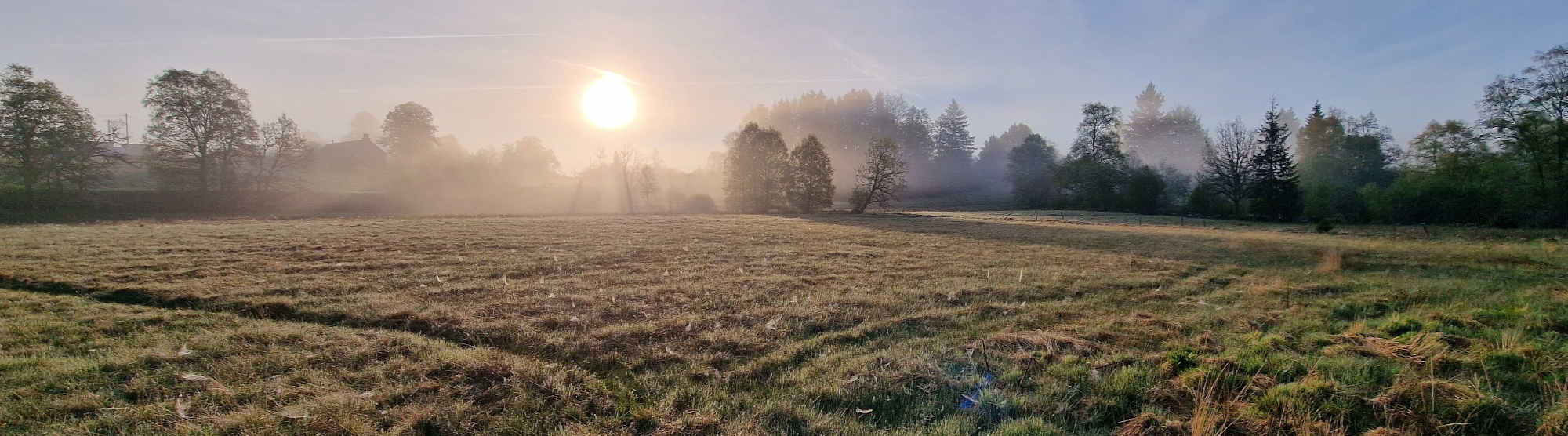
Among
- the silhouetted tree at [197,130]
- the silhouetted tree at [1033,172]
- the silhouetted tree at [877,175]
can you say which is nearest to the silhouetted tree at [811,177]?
the silhouetted tree at [877,175]

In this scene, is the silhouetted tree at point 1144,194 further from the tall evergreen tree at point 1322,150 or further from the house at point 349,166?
the house at point 349,166

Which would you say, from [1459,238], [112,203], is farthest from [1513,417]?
[112,203]

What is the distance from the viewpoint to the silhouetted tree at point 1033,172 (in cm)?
6153

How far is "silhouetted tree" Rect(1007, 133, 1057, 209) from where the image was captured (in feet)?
202

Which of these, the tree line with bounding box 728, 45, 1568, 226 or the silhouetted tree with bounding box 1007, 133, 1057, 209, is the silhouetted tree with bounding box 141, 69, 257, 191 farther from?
the silhouetted tree with bounding box 1007, 133, 1057, 209

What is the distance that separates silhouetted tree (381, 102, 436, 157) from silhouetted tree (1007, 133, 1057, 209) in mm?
73919

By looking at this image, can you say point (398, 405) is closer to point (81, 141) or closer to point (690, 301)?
point (690, 301)

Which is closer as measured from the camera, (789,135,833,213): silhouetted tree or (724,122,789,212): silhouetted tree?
(789,135,833,213): silhouetted tree

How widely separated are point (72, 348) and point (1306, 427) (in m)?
→ 11.3

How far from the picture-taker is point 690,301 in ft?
25.7

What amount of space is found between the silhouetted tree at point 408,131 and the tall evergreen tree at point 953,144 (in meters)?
76.6

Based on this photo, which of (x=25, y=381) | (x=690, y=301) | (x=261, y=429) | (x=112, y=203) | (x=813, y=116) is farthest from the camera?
(x=813, y=116)

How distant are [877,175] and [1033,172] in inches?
1292

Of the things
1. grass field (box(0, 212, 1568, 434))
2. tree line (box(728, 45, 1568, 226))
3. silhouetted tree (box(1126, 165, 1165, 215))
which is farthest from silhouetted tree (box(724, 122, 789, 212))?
grass field (box(0, 212, 1568, 434))
